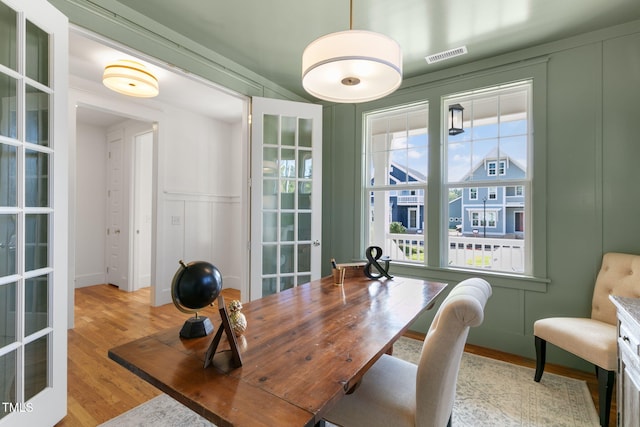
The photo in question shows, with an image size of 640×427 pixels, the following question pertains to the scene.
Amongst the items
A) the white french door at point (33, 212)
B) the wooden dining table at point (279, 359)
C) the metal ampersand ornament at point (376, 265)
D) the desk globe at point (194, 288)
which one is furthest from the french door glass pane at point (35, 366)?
the metal ampersand ornament at point (376, 265)

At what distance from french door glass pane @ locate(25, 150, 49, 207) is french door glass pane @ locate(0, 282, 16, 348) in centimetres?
46

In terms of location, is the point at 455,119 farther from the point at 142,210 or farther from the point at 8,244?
the point at 142,210

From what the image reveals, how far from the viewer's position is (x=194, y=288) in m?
1.17

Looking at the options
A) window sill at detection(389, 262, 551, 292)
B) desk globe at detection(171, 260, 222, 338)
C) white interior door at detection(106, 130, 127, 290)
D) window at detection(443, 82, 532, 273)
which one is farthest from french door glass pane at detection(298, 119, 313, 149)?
white interior door at detection(106, 130, 127, 290)

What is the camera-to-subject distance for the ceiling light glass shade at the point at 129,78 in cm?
275

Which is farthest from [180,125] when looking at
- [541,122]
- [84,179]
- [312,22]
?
[541,122]

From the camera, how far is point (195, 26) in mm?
2426

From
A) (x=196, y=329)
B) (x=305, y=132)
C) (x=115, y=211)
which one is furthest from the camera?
(x=115, y=211)

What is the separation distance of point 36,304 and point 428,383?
6.84 feet

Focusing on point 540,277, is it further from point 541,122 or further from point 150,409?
point 150,409

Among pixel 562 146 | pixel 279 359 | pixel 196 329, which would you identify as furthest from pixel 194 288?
pixel 562 146

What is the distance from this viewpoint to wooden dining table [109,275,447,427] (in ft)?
2.70

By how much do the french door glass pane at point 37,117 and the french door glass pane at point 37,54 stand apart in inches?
3.3

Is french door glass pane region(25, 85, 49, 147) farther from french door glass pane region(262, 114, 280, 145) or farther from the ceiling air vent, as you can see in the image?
the ceiling air vent
